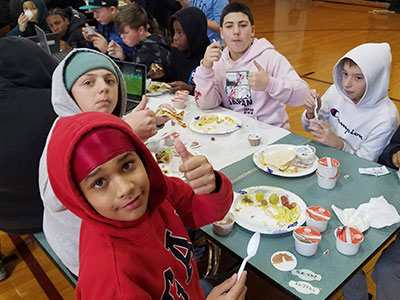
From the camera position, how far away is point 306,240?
113cm

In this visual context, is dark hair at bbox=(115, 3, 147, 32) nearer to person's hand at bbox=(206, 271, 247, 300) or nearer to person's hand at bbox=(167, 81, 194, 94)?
person's hand at bbox=(167, 81, 194, 94)

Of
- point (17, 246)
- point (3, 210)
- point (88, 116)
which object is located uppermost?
point (88, 116)

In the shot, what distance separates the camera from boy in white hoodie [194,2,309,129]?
2.16m

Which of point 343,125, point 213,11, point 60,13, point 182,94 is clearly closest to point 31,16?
point 60,13

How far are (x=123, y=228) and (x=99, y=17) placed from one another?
3.02 metres

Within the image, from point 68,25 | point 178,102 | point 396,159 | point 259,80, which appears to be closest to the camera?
point 396,159

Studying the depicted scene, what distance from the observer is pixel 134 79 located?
230 centimetres

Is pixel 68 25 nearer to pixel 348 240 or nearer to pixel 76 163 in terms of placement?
pixel 76 163

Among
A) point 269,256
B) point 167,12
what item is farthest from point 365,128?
point 167,12

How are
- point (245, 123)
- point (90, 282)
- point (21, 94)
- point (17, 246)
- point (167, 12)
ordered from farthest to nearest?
point (167, 12)
point (17, 246)
point (245, 123)
point (21, 94)
point (90, 282)

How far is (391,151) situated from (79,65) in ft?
4.90

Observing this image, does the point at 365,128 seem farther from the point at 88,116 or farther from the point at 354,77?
the point at 88,116

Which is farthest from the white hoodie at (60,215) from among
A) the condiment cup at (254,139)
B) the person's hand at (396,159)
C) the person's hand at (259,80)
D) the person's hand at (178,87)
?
the person's hand at (396,159)

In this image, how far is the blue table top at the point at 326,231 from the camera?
42.3 inches
